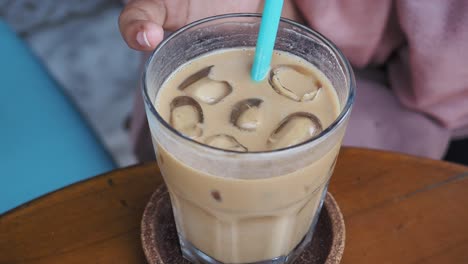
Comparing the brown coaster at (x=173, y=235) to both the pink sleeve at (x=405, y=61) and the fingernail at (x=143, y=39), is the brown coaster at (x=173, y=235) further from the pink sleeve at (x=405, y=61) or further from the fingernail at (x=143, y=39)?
the pink sleeve at (x=405, y=61)

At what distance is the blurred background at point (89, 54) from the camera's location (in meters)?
1.62

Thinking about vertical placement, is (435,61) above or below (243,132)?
below

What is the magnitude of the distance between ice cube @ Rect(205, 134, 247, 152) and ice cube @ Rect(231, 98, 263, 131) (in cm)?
2

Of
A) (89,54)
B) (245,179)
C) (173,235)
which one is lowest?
(89,54)

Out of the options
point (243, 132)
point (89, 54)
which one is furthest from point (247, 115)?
point (89, 54)

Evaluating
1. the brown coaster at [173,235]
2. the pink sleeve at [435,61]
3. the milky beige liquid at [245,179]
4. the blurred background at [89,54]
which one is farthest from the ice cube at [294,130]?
the blurred background at [89,54]

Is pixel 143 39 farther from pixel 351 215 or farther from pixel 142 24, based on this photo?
pixel 351 215

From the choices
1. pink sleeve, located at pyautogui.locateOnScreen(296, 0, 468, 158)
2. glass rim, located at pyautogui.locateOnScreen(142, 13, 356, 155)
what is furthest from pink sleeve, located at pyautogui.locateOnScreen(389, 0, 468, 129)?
glass rim, located at pyautogui.locateOnScreen(142, 13, 356, 155)

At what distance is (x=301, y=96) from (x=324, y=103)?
0.02 meters

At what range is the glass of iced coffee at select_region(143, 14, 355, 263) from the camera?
1.76 feet

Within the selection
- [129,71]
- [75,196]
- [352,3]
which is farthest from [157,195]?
[129,71]

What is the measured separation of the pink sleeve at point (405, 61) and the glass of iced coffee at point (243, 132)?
0.30m

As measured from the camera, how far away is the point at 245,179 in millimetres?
534

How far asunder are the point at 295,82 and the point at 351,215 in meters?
0.18
